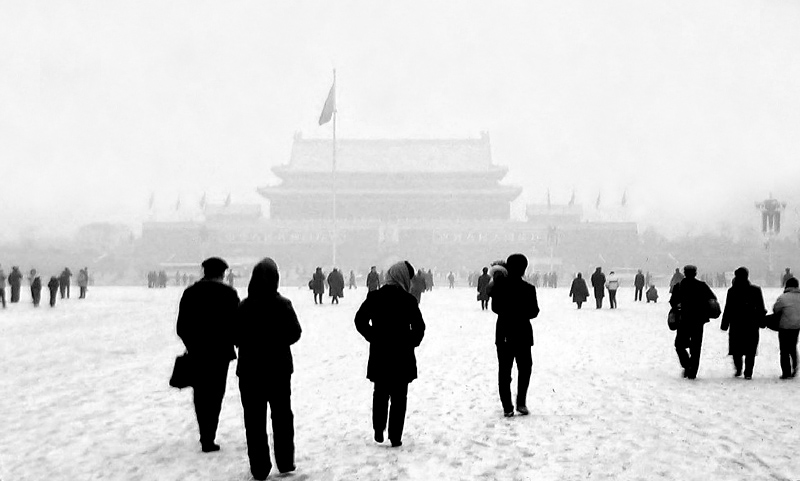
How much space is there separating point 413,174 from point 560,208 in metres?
12.2

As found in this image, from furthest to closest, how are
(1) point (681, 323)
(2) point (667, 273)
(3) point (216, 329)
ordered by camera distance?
(2) point (667, 273)
(1) point (681, 323)
(3) point (216, 329)

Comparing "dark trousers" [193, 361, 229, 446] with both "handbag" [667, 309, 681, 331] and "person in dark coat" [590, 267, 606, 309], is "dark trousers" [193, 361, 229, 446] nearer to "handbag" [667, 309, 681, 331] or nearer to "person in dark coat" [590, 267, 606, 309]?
"handbag" [667, 309, 681, 331]

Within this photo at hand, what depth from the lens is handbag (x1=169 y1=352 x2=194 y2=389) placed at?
462cm

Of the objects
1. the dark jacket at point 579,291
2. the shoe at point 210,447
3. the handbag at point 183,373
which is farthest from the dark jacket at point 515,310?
the dark jacket at point 579,291

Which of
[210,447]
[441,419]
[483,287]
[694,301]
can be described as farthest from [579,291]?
[210,447]

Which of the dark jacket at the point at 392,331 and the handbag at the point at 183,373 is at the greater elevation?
the dark jacket at the point at 392,331

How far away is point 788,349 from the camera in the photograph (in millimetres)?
7754

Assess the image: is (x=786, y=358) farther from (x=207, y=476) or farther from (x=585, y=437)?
(x=207, y=476)

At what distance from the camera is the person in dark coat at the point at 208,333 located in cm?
464

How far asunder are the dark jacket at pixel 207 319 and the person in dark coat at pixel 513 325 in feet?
7.03

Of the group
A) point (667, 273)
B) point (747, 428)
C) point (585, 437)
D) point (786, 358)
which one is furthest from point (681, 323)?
point (667, 273)

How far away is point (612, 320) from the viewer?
51.8ft

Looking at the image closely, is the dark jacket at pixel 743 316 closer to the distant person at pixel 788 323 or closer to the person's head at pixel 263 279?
the distant person at pixel 788 323

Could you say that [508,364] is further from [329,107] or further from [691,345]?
[329,107]
